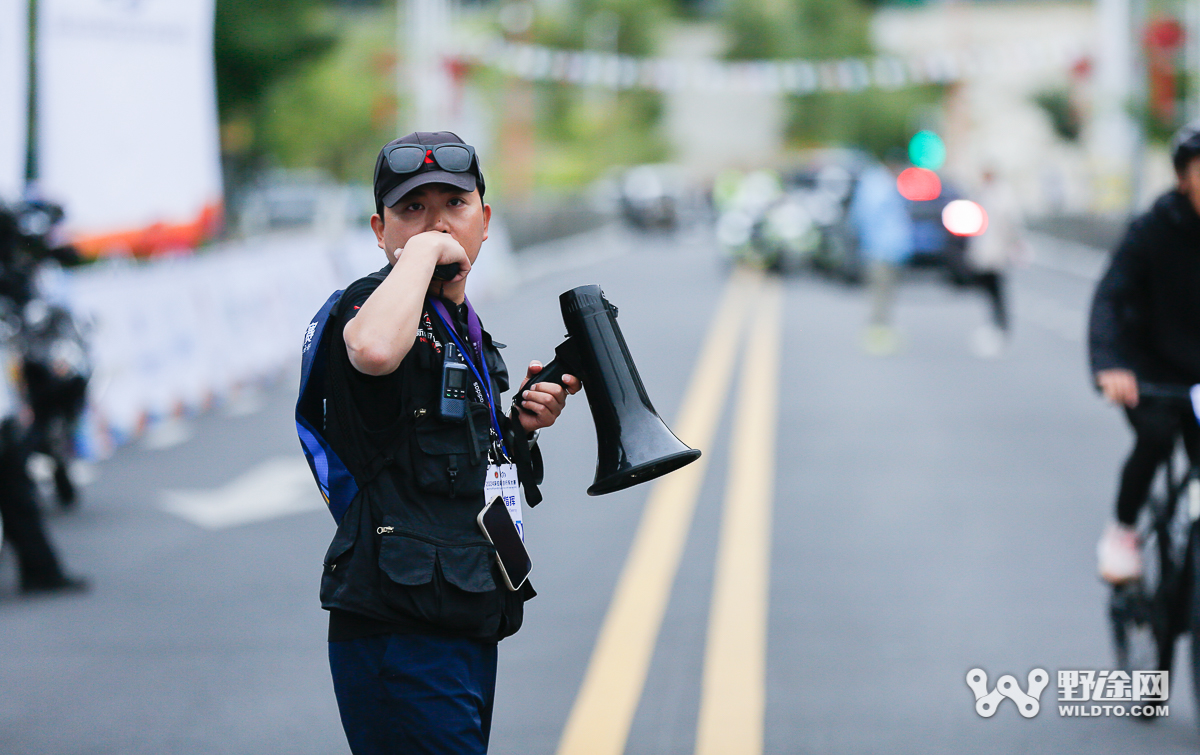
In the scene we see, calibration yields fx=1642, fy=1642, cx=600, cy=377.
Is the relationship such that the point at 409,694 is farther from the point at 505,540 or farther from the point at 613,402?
the point at 613,402

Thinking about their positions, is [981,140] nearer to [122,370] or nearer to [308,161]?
[308,161]

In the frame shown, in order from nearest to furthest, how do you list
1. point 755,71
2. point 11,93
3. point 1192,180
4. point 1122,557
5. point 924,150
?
point 1192,180
point 1122,557
point 11,93
point 924,150
point 755,71

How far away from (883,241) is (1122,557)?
529 inches

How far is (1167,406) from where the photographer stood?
5.14m

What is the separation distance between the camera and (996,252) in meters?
17.7

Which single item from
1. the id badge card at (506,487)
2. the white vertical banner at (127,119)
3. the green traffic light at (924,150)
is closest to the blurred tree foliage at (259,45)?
the green traffic light at (924,150)

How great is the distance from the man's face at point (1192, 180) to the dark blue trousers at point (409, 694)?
2952 millimetres

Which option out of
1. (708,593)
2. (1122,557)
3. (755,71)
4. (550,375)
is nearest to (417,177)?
(550,375)

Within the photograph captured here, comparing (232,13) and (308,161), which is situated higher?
(232,13)

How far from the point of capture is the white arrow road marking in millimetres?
9373

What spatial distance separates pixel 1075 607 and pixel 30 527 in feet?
15.0

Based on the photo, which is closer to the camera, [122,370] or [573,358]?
[573,358]

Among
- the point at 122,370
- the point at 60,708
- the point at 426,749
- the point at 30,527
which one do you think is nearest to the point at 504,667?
the point at 60,708

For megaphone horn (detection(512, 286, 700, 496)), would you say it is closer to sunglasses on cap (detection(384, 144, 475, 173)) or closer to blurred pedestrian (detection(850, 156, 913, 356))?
sunglasses on cap (detection(384, 144, 475, 173))
